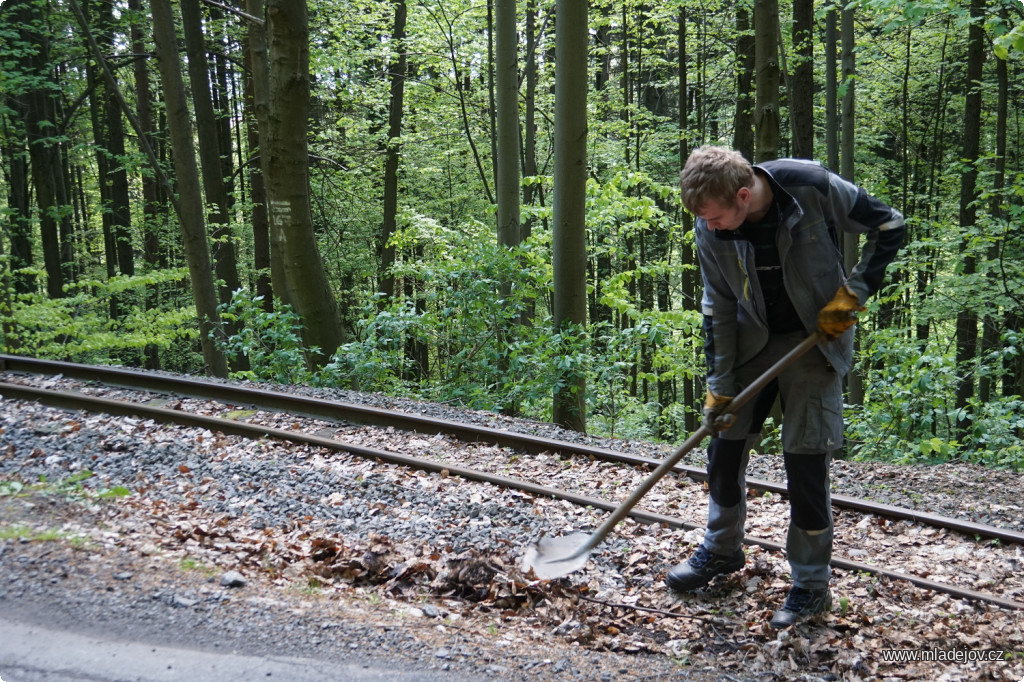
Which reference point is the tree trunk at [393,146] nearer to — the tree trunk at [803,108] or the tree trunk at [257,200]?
the tree trunk at [257,200]

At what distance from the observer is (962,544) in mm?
4602

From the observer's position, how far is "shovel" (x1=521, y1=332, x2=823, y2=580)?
3.36 meters

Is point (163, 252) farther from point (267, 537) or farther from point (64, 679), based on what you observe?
point (64, 679)

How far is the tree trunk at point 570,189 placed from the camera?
7930 mm

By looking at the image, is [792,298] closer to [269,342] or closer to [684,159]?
[269,342]

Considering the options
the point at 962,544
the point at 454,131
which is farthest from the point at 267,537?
the point at 454,131

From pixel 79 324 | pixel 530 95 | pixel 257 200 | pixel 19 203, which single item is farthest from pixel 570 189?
pixel 19 203

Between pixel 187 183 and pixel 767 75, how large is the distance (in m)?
8.24

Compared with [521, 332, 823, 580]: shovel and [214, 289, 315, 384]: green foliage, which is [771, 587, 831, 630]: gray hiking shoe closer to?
[521, 332, 823, 580]: shovel

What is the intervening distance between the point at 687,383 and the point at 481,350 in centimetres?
956

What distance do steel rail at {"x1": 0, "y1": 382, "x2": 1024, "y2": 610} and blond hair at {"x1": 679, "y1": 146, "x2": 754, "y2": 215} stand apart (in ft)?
7.62

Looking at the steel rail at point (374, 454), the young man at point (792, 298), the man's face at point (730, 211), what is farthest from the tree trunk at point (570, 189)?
the man's face at point (730, 211)

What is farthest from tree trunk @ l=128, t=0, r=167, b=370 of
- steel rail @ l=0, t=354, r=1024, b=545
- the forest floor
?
the forest floor

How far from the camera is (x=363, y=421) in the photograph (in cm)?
702
